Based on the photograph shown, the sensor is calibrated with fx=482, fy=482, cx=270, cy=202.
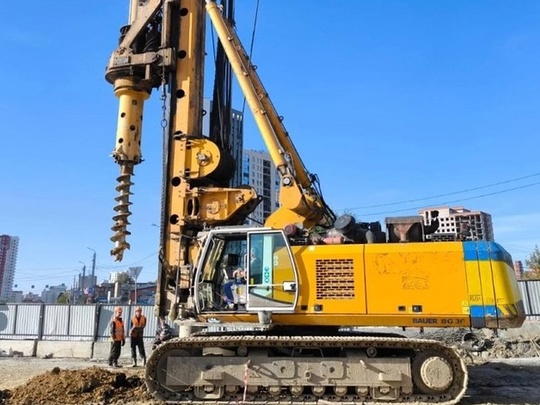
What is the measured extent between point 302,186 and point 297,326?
287 cm

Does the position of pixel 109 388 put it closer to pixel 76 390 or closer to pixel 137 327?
pixel 76 390

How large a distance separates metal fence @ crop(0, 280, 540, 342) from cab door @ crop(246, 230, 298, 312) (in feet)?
41.1

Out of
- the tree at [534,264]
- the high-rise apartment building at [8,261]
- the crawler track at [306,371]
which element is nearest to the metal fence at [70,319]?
the crawler track at [306,371]

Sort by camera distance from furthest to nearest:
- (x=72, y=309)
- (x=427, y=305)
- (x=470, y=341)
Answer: (x=72, y=309), (x=470, y=341), (x=427, y=305)

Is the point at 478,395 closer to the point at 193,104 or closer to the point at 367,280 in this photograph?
the point at 367,280

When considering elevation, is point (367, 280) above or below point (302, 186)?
below

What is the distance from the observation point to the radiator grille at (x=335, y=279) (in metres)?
7.70

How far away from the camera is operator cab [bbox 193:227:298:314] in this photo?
25.7ft

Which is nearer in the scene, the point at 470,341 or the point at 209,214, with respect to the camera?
the point at 209,214

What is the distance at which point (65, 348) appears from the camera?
59.3 ft

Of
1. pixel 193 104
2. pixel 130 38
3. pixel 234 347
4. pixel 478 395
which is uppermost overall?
pixel 130 38

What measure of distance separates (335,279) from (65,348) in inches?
558

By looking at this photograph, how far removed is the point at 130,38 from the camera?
10445mm

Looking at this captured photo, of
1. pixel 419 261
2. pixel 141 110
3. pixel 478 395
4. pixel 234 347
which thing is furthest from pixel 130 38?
pixel 478 395
